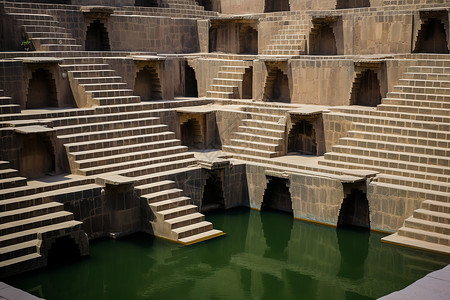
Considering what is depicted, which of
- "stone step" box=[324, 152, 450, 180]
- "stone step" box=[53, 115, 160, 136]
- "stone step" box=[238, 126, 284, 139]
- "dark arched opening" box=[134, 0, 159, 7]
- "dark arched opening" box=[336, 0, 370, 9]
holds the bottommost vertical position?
"stone step" box=[324, 152, 450, 180]

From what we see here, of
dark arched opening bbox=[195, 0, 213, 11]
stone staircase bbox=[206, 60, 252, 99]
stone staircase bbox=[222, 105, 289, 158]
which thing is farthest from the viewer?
dark arched opening bbox=[195, 0, 213, 11]

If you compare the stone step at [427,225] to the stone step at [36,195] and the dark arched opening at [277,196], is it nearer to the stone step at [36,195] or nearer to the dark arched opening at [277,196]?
the dark arched opening at [277,196]

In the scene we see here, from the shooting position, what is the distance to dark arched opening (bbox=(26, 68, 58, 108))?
16.0 meters

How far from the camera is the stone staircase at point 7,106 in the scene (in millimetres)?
14320

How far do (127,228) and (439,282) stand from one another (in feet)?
27.9

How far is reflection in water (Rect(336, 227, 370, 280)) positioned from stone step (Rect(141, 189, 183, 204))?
13.0 ft

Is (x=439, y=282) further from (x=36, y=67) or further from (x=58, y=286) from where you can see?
(x=36, y=67)

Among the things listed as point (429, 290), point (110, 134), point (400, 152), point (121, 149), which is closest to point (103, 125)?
point (110, 134)

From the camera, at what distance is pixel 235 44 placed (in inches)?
828

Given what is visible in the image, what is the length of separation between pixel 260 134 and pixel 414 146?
14.9ft

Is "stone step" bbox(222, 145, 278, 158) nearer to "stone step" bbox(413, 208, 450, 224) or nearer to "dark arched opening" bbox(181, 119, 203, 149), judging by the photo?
"dark arched opening" bbox(181, 119, 203, 149)

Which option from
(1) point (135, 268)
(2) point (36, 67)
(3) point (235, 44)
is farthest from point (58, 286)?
(3) point (235, 44)

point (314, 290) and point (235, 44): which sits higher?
point (235, 44)

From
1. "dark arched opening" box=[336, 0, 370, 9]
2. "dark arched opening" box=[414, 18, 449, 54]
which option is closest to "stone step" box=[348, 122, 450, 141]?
→ "dark arched opening" box=[414, 18, 449, 54]
